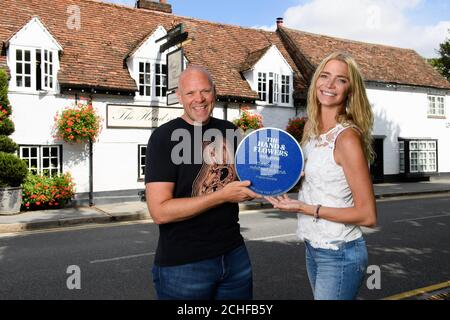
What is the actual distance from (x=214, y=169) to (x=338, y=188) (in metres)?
0.73

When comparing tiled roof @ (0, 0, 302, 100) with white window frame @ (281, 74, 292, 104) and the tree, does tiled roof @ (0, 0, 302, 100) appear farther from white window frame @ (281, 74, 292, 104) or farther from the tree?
the tree

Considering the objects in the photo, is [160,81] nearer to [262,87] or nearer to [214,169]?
[262,87]

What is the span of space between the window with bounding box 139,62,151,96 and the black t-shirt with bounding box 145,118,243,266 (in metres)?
14.0

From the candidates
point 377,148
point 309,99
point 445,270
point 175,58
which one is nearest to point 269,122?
point 175,58

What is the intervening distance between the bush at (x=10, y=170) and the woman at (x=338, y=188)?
37.8ft

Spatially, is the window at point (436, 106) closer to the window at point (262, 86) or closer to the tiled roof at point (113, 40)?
the tiled roof at point (113, 40)

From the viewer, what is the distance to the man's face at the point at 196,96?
97.4 inches

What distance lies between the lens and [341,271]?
232 centimetres

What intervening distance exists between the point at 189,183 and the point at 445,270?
552cm

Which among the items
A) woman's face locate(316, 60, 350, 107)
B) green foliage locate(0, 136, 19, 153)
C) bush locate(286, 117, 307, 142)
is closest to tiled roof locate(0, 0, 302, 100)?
bush locate(286, 117, 307, 142)

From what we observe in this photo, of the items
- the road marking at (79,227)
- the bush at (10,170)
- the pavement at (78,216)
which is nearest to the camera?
the road marking at (79,227)

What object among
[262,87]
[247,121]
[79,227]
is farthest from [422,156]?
[79,227]

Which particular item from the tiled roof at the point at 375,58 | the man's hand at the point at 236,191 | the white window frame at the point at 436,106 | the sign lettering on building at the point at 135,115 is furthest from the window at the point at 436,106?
the man's hand at the point at 236,191

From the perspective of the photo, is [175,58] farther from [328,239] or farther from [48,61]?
[328,239]
